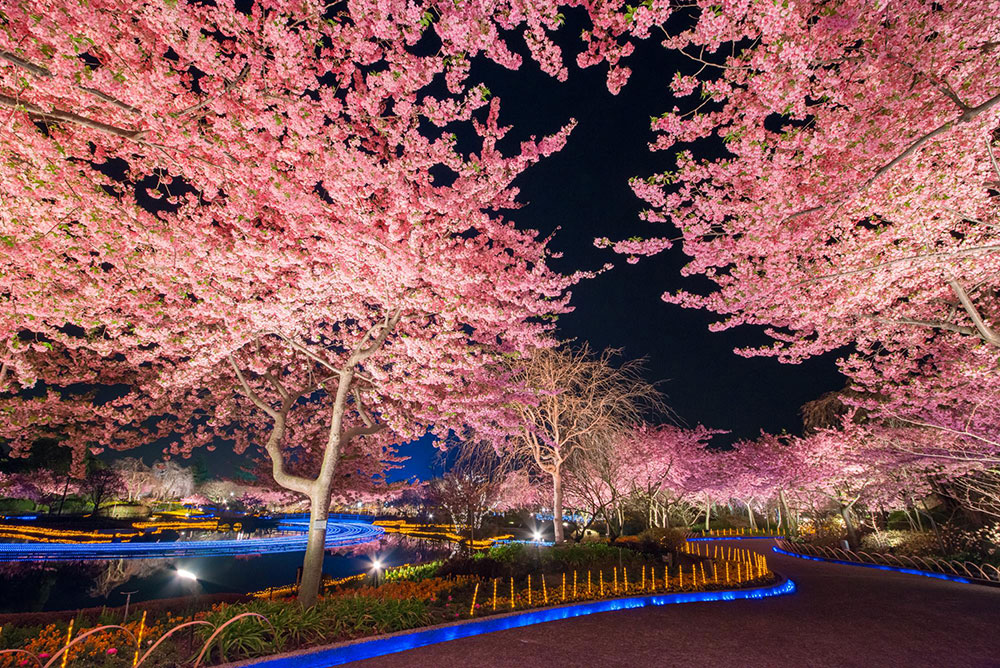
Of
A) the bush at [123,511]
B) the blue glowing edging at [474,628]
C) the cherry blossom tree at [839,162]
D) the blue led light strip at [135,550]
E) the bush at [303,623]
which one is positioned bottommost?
the blue led light strip at [135,550]

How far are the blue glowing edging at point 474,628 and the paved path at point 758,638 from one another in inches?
14.9

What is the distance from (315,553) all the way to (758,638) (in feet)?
29.7

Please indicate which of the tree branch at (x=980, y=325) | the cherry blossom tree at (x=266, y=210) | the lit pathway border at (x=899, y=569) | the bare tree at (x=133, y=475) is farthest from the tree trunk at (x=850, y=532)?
the bare tree at (x=133, y=475)

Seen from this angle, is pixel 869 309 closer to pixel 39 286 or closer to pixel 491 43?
pixel 491 43

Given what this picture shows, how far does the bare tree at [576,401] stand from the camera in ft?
60.2

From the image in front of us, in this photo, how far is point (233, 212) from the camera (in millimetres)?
9516

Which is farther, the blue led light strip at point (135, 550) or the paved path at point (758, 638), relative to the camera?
the blue led light strip at point (135, 550)

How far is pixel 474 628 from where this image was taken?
8.35 meters

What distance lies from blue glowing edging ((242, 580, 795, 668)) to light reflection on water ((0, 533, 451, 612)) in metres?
9.30

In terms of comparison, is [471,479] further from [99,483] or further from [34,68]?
[99,483]

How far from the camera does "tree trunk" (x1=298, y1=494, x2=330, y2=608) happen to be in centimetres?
927

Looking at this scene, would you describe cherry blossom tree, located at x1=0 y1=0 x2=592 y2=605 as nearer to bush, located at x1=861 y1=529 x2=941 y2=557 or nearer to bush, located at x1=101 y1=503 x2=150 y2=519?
bush, located at x1=861 y1=529 x2=941 y2=557

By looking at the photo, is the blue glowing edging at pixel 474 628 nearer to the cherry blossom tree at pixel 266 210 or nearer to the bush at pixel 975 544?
the cherry blossom tree at pixel 266 210

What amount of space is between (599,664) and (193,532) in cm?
3736
